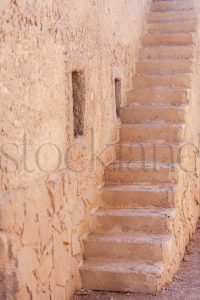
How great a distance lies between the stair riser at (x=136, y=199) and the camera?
17.5 feet

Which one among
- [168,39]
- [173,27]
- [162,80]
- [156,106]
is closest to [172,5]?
[173,27]

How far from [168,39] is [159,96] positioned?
1.35m

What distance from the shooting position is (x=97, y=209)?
5375 mm

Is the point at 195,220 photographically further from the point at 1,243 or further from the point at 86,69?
the point at 1,243

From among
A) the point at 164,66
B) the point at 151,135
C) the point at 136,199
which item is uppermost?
the point at 164,66

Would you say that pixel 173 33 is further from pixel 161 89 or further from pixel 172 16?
pixel 161 89

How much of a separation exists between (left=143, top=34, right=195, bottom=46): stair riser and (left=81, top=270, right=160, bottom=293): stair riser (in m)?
3.94

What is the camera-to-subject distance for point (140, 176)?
5.66 metres

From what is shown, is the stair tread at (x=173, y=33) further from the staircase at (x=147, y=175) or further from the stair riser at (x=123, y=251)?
the stair riser at (x=123, y=251)

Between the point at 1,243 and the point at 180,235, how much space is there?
2.75m

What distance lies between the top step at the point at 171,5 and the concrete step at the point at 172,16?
0.42ft

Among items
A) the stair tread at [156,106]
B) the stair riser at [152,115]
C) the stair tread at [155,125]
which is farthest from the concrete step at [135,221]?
the stair tread at [156,106]

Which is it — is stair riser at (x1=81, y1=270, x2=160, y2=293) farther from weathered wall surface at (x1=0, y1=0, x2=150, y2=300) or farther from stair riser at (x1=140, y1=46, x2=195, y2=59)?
stair riser at (x1=140, y1=46, x2=195, y2=59)

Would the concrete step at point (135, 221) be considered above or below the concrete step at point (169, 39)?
below
